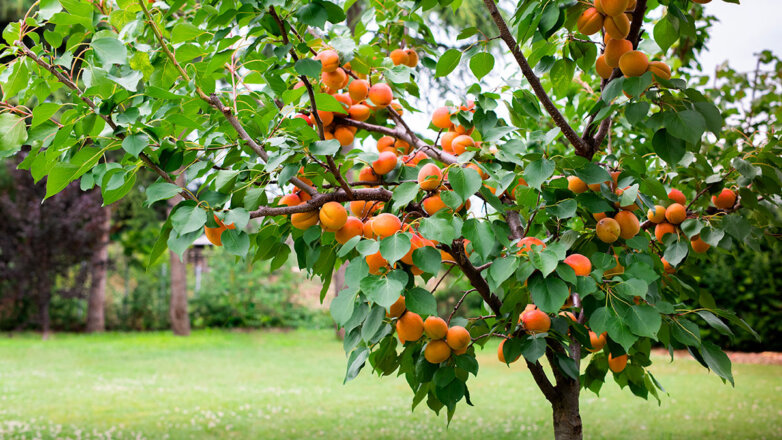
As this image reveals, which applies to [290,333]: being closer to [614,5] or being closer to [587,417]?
[587,417]

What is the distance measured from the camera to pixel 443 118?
1.52 m

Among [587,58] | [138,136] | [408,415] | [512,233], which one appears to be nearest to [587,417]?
[408,415]

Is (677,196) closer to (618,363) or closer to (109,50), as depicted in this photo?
(618,363)

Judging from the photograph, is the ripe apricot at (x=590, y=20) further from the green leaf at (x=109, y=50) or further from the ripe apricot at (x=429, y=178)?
the green leaf at (x=109, y=50)

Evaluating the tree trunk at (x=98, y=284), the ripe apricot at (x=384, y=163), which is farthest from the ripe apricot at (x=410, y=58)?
the tree trunk at (x=98, y=284)

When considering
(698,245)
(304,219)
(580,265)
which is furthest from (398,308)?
(698,245)

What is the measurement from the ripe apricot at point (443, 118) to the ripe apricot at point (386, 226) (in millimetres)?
563

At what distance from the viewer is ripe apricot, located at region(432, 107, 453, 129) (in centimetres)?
151

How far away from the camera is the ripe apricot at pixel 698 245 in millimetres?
1614

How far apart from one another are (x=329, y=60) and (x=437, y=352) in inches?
24.7

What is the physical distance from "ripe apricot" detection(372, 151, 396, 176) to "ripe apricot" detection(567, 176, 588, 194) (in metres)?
0.40

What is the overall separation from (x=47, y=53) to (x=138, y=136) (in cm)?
23

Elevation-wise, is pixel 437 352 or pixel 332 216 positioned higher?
pixel 332 216

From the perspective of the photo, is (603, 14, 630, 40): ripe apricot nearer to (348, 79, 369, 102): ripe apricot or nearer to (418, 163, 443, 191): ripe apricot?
(418, 163, 443, 191): ripe apricot
